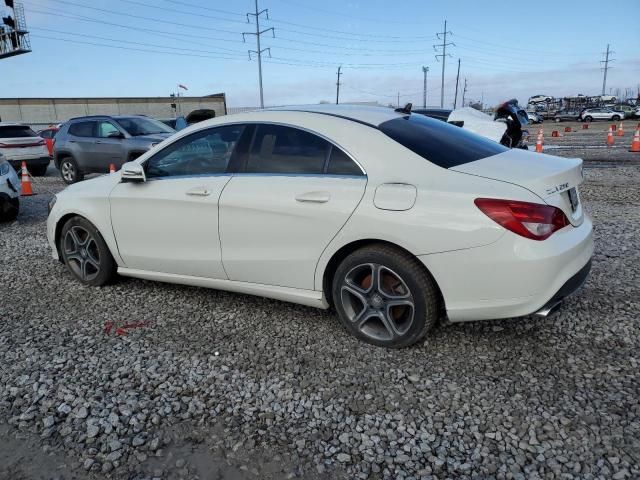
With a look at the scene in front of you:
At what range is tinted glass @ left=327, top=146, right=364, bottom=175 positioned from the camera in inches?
129

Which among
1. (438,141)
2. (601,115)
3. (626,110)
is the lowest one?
(601,115)

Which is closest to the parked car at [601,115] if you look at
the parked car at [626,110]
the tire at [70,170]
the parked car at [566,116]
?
the parked car at [626,110]

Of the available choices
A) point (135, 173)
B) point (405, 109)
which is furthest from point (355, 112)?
point (135, 173)

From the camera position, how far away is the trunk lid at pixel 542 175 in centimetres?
295

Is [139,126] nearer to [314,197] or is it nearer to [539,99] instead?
[314,197]

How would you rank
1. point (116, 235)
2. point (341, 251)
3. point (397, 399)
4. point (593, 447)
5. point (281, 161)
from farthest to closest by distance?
point (116, 235), point (281, 161), point (341, 251), point (397, 399), point (593, 447)

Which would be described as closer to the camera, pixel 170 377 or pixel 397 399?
pixel 397 399

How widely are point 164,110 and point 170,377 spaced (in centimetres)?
5209

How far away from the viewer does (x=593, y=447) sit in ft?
7.63

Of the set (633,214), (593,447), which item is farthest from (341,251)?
(633,214)

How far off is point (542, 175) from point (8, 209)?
7.87m

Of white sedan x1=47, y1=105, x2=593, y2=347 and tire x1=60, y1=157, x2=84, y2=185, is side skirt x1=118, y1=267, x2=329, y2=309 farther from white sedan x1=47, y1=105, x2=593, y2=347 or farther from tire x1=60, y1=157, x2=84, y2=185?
tire x1=60, y1=157, x2=84, y2=185

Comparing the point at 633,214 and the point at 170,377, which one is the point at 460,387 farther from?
the point at 633,214

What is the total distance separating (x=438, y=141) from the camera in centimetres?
347
